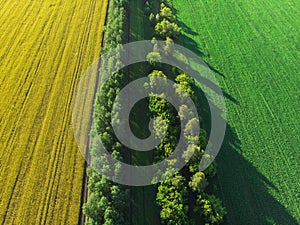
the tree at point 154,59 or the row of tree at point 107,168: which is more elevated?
the tree at point 154,59

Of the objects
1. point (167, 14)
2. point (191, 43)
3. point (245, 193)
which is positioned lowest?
point (245, 193)

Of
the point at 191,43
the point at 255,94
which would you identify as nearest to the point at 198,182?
the point at 255,94

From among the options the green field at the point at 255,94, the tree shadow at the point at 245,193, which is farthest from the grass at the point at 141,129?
the tree shadow at the point at 245,193

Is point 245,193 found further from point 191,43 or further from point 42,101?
point 42,101

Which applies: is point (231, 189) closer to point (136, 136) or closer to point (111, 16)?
point (136, 136)

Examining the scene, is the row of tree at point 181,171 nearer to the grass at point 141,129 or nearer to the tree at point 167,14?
the grass at point 141,129
